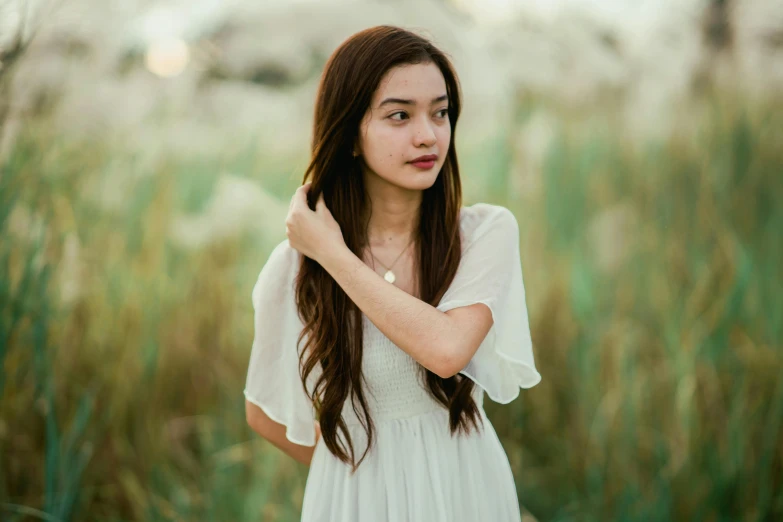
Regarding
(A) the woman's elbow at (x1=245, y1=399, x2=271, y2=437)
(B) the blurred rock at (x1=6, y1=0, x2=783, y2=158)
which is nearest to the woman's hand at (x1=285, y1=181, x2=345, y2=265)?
(A) the woman's elbow at (x1=245, y1=399, x2=271, y2=437)

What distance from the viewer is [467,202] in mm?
2760

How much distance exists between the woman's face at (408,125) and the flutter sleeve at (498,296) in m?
0.17

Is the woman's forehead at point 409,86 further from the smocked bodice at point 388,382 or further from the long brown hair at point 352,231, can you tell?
the smocked bodice at point 388,382

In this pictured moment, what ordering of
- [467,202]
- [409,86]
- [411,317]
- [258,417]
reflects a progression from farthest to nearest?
[467,202] < [258,417] < [409,86] < [411,317]

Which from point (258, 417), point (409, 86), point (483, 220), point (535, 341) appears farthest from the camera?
point (535, 341)

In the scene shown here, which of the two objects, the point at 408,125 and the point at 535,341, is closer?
the point at 408,125

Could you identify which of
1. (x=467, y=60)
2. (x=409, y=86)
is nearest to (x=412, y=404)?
(x=409, y=86)

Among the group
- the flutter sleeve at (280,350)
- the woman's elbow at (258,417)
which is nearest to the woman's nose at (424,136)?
the flutter sleeve at (280,350)

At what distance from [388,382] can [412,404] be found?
0.24 feet

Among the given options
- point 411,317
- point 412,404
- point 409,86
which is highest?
point 409,86

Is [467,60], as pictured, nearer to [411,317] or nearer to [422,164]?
[422,164]

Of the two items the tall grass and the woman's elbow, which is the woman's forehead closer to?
the woman's elbow

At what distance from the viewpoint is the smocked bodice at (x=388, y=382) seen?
1.43 metres

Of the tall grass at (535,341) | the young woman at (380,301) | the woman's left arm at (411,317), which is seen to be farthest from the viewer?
the tall grass at (535,341)
